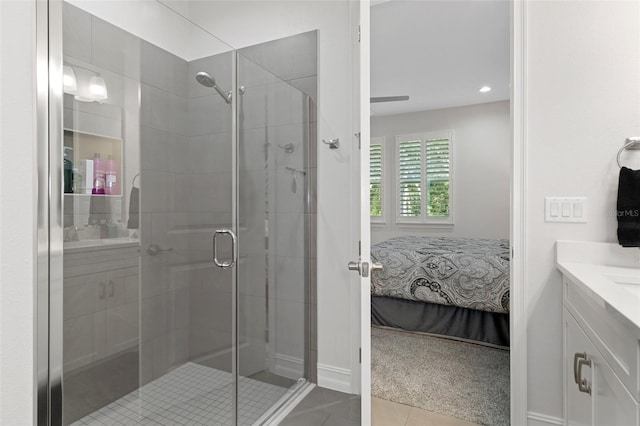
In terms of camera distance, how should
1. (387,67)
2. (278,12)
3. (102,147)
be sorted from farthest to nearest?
(387,67) → (278,12) → (102,147)

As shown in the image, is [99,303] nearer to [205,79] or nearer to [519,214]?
[205,79]

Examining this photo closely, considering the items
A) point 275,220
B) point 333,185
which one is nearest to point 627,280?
point 333,185

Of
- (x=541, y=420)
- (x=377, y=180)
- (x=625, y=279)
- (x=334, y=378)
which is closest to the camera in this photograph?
(x=625, y=279)

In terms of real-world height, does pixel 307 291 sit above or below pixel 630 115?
below

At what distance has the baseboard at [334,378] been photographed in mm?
1858

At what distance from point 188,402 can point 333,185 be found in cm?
130

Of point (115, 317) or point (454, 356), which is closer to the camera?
point (115, 317)

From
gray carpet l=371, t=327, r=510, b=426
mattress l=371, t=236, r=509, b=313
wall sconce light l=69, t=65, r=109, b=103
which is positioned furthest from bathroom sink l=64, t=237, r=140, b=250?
mattress l=371, t=236, r=509, b=313

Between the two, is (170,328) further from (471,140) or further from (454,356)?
(471,140)

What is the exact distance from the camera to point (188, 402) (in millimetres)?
1485

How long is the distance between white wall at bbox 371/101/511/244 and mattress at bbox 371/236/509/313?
219cm

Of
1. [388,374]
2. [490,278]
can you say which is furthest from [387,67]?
[388,374]

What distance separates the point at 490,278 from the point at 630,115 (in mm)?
1539

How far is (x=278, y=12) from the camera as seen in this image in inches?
82.4
